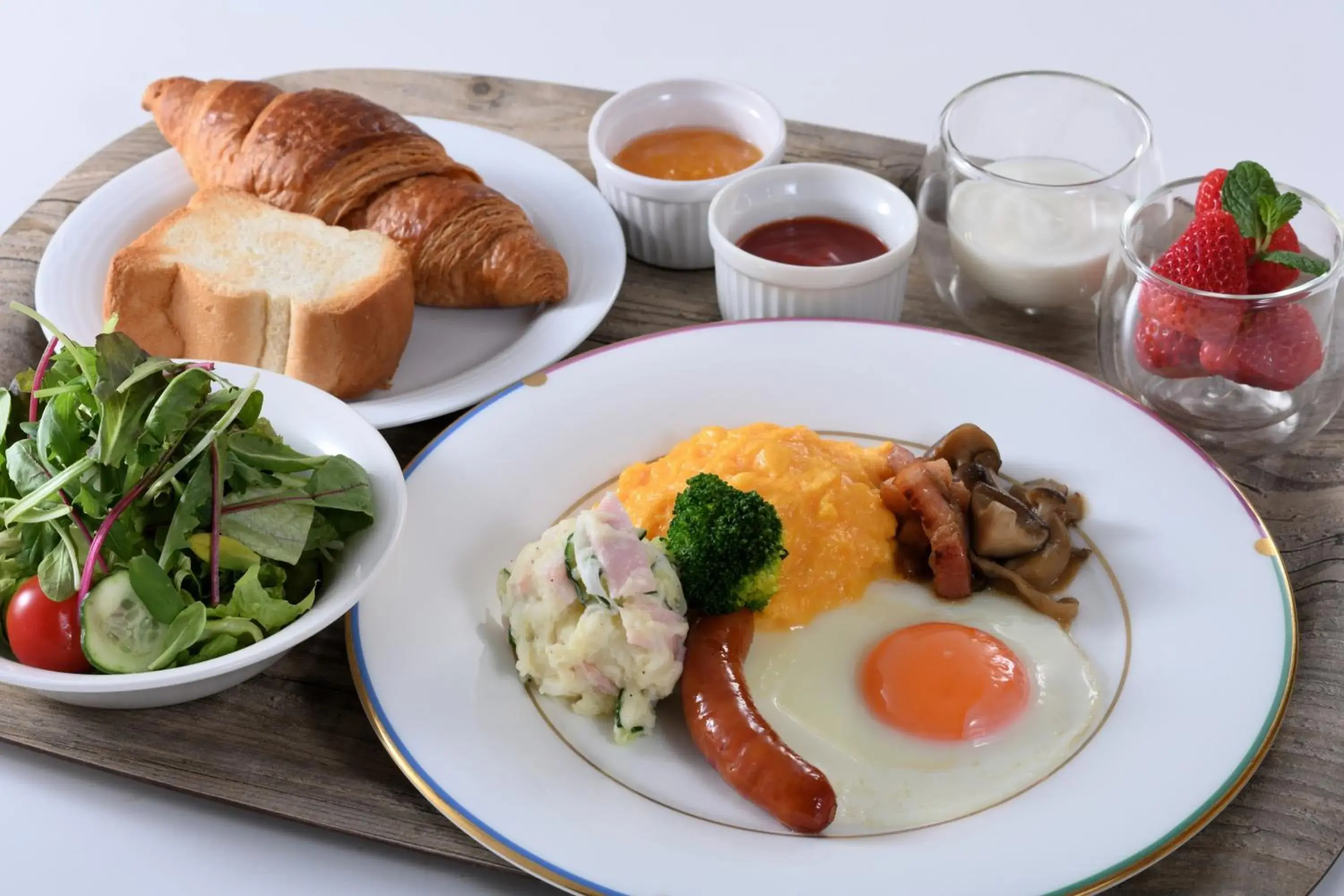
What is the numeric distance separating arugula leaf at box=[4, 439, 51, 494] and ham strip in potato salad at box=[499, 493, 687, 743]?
108 cm

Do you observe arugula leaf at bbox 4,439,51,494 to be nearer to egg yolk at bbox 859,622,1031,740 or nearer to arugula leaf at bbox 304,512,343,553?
arugula leaf at bbox 304,512,343,553

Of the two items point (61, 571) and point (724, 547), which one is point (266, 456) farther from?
point (724, 547)

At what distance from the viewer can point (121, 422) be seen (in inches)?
114

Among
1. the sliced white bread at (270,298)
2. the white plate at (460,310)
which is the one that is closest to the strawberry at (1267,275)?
the white plate at (460,310)

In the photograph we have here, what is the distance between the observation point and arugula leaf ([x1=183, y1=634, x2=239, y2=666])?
281 cm

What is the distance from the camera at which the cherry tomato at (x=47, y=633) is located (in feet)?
9.11

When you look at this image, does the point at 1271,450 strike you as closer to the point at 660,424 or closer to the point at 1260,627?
the point at 1260,627

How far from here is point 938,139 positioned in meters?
4.09

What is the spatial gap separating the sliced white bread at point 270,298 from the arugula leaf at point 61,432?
873 mm

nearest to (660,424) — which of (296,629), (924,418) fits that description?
(924,418)

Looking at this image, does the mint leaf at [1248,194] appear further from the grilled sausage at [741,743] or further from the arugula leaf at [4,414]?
the arugula leaf at [4,414]

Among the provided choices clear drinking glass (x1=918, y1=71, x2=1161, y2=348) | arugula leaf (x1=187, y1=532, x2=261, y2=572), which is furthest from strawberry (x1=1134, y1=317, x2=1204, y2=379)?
arugula leaf (x1=187, y1=532, x2=261, y2=572)

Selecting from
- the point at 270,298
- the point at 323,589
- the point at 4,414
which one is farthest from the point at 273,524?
the point at 270,298

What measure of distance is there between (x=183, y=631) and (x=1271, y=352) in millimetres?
2708
